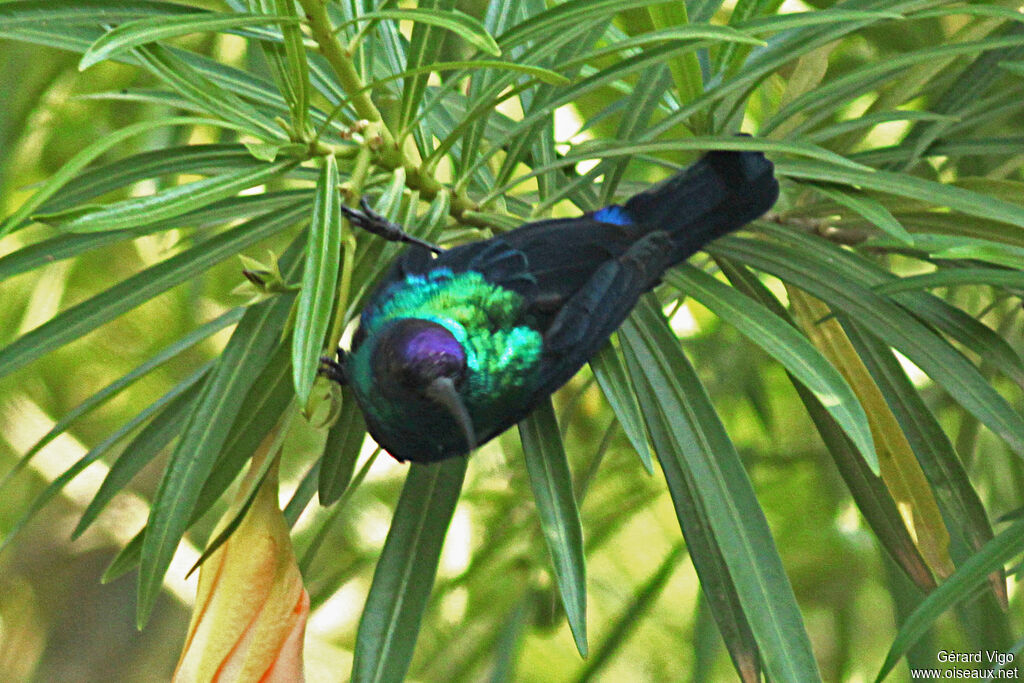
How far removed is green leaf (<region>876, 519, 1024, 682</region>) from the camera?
0.88 meters

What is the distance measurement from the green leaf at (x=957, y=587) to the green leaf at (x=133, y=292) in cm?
69

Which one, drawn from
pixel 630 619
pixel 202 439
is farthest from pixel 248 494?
pixel 630 619

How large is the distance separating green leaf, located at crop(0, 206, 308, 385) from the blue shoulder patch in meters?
0.31

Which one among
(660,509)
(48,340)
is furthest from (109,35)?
(660,509)

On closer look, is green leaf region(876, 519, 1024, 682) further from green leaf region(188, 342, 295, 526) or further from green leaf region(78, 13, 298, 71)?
green leaf region(78, 13, 298, 71)

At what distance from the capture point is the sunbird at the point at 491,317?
96 centimetres

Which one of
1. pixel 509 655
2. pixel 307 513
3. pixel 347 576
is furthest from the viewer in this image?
pixel 307 513

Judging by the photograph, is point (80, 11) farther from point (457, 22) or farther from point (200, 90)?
point (457, 22)

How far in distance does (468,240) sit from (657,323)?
231 millimetres

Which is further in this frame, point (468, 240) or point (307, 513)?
point (307, 513)

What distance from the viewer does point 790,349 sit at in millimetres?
904

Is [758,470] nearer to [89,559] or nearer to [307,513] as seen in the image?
[307,513]

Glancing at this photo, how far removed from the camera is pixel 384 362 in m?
0.96

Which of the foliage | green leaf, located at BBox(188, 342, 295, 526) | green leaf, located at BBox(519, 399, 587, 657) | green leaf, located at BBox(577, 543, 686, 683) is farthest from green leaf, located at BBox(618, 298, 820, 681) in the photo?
green leaf, located at BBox(577, 543, 686, 683)
